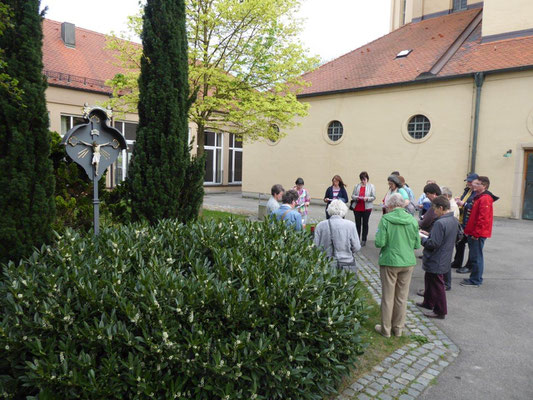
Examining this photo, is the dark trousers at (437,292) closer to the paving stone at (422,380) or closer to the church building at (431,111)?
the paving stone at (422,380)

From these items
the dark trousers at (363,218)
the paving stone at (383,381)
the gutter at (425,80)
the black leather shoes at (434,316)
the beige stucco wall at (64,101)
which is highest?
the gutter at (425,80)

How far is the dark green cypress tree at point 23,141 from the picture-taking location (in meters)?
4.39

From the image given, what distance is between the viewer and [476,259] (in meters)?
6.84

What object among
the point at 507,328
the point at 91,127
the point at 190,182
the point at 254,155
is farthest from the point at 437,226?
the point at 254,155

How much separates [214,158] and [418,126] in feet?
50.2

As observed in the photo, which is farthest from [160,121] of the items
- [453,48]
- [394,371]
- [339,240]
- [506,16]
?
[506,16]

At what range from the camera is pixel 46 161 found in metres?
4.73

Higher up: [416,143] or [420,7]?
[420,7]

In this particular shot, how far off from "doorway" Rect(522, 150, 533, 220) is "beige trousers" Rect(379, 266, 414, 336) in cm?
1262

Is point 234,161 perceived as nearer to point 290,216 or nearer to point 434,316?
point 290,216

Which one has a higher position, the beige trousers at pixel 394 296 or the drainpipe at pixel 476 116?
the drainpipe at pixel 476 116

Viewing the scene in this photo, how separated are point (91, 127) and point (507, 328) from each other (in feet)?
22.2

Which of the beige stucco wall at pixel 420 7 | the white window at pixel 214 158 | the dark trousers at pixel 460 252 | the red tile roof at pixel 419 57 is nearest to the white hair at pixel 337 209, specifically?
the dark trousers at pixel 460 252

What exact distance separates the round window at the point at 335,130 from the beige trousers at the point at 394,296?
1555 centimetres
